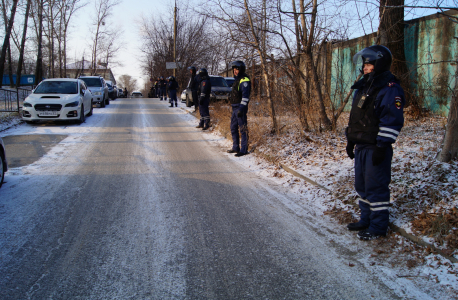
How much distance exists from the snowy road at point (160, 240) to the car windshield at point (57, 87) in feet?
22.6

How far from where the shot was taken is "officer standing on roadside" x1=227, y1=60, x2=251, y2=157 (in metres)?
8.03

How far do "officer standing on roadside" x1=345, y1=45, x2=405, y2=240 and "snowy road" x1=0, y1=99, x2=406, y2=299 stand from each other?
67cm

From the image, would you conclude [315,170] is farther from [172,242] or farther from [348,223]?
[172,242]

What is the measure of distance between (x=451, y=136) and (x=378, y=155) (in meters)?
1.89

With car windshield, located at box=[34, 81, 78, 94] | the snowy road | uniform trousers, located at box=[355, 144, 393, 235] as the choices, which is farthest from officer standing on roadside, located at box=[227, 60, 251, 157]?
car windshield, located at box=[34, 81, 78, 94]

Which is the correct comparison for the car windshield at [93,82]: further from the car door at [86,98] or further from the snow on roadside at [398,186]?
the snow on roadside at [398,186]

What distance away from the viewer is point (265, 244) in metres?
3.69

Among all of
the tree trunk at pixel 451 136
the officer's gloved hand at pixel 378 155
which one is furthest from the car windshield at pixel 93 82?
the officer's gloved hand at pixel 378 155

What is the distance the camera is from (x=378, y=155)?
143 inches

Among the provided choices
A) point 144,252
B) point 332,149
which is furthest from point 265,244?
point 332,149

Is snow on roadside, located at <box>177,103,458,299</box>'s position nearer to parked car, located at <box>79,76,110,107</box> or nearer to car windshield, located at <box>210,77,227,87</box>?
car windshield, located at <box>210,77,227,87</box>

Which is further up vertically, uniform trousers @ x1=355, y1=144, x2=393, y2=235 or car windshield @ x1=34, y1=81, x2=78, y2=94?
car windshield @ x1=34, y1=81, x2=78, y2=94

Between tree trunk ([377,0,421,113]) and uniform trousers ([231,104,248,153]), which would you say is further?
uniform trousers ([231,104,248,153])

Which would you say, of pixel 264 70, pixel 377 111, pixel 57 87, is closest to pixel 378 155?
pixel 377 111
